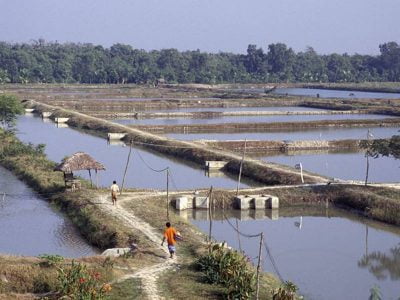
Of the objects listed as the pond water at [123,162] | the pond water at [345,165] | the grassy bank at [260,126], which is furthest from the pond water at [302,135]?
the pond water at [345,165]

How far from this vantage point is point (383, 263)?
44.9 feet

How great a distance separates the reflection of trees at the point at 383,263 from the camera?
42.6ft

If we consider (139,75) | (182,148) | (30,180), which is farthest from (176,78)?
(30,180)

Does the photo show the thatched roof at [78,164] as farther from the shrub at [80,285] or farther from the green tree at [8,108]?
the green tree at [8,108]

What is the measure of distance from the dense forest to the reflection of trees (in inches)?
2486

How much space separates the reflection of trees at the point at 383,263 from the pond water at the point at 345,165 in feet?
23.8

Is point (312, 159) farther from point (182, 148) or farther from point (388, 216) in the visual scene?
point (388, 216)

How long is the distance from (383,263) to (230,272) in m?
4.60

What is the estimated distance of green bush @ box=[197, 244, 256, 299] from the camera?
9680mm

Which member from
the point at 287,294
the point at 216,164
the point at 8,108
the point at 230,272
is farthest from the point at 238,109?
the point at 287,294

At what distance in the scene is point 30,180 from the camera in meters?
20.4

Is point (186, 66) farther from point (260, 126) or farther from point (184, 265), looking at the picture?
point (184, 265)

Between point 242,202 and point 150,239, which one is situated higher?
point 150,239

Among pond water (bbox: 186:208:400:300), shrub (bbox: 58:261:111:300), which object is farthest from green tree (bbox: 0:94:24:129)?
shrub (bbox: 58:261:111:300)
